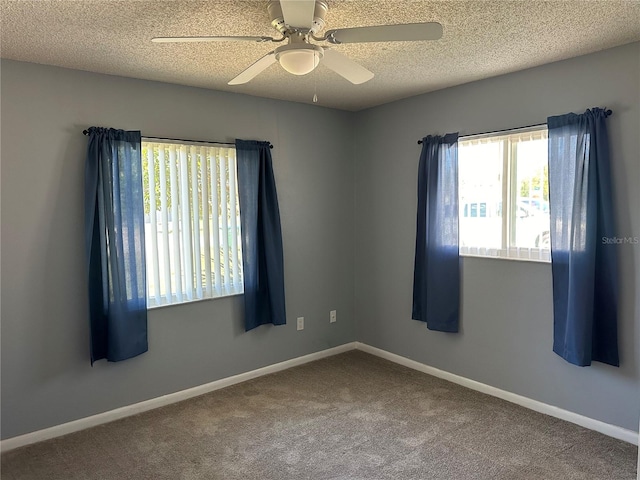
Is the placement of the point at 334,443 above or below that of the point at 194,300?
below

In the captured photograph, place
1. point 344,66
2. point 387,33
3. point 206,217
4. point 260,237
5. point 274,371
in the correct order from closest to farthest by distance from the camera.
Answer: point 387,33 < point 344,66 < point 206,217 < point 260,237 < point 274,371

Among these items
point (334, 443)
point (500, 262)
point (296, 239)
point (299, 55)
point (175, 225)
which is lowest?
point (334, 443)

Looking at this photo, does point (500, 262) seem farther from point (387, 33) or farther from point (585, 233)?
point (387, 33)

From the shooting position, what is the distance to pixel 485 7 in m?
2.18

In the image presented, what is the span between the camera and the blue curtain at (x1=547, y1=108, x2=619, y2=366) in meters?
2.83

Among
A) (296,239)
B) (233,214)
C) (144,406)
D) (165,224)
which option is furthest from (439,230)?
(144,406)

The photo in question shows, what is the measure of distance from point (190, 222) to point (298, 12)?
7.03 ft

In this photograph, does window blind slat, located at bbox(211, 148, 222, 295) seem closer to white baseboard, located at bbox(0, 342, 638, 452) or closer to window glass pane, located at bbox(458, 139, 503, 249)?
white baseboard, located at bbox(0, 342, 638, 452)

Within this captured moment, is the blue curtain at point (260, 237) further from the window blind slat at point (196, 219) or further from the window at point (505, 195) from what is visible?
the window at point (505, 195)

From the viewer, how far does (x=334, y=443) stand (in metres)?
2.92

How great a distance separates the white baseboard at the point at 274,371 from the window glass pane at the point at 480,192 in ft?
3.76

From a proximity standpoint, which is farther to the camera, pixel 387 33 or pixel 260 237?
pixel 260 237

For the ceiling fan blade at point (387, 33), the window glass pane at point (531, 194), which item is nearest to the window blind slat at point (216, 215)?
the ceiling fan blade at point (387, 33)

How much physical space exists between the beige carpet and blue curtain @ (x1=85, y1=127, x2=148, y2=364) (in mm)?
650
